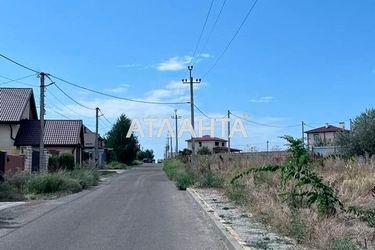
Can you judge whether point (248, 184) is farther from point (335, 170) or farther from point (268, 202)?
point (268, 202)

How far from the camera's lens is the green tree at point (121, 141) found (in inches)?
4077

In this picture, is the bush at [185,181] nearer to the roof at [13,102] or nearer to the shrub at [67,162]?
the shrub at [67,162]

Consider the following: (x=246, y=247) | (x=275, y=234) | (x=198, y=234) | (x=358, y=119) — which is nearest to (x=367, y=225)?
(x=275, y=234)

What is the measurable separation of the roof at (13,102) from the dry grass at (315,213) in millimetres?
33620

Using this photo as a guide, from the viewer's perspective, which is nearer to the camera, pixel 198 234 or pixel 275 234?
pixel 275 234

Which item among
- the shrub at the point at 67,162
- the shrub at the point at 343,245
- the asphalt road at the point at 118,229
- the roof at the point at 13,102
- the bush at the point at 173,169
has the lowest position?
the asphalt road at the point at 118,229

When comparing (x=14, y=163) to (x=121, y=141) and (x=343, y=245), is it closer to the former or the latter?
(x=343, y=245)

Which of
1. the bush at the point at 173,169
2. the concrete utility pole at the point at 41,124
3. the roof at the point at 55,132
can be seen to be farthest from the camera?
the roof at the point at 55,132

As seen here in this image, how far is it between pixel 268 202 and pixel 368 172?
4.96 metres

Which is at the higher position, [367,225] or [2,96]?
[2,96]

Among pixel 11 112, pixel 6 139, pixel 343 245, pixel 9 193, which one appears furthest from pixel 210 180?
pixel 11 112

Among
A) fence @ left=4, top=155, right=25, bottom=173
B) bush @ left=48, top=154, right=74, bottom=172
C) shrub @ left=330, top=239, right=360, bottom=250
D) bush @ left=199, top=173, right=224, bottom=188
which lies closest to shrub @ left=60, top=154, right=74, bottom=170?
bush @ left=48, top=154, right=74, bottom=172

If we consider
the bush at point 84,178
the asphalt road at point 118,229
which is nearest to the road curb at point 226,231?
the asphalt road at point 118,229

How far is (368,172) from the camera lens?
57.6 feet
